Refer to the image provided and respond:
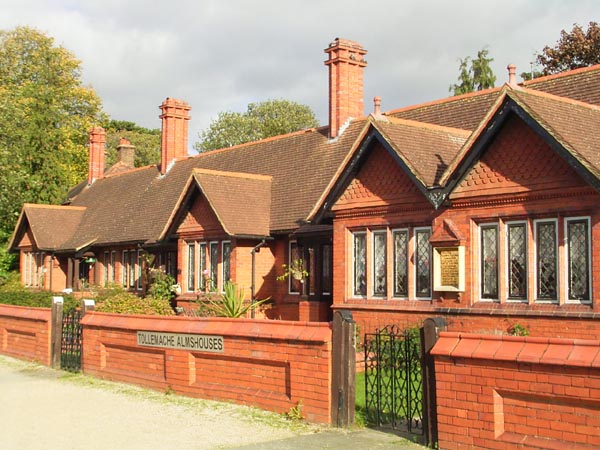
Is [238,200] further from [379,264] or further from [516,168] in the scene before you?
[516,168]

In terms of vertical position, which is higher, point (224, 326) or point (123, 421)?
point (224, 326)

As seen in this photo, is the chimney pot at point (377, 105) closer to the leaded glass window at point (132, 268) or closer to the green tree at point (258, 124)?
the leaded glass window at point (132, 268)

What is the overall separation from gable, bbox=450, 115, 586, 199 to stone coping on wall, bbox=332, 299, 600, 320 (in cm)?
209

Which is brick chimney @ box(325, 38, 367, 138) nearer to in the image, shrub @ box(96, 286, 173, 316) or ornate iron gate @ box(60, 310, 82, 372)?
shrub @ box(96, 286, 173, 316)

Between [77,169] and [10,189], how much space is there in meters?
16.8

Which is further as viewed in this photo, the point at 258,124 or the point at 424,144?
the point at 258,124

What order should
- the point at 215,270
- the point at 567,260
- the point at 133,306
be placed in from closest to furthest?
the point at 567,260 → the point at 133,306 → the point at 215,270

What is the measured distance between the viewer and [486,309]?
14.9 m

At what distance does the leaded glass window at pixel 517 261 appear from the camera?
47.3 feet

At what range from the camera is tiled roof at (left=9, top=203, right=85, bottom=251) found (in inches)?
1369

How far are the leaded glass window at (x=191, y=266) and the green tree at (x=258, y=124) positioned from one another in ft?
148

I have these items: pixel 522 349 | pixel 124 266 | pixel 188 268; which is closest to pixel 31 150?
pixel 124 266

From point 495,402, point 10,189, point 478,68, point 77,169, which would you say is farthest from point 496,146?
point 77,169

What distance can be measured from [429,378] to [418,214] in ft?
26.4
